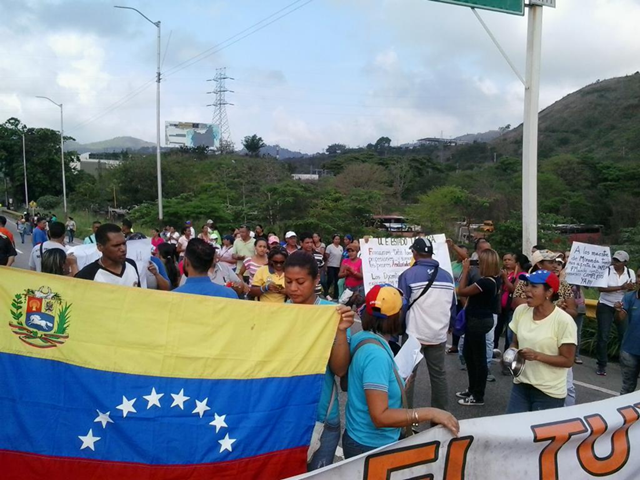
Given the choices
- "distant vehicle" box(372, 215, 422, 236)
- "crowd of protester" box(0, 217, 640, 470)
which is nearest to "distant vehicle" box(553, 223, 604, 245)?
"distant vehicle" box(372, 215, 422, 236)

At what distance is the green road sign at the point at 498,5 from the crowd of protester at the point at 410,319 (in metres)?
4.16

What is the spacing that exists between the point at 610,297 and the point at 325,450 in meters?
6.03

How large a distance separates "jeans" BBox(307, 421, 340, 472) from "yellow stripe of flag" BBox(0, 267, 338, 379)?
0.36 metres

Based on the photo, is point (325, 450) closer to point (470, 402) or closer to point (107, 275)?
point (107, 275)

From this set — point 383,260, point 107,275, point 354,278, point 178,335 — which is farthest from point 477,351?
point 178,335

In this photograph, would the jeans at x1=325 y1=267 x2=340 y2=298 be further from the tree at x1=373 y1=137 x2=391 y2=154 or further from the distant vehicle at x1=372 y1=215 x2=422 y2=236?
the tree at x1=373 y1=137 x2=391 y2=154

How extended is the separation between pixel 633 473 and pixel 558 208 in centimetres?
3387

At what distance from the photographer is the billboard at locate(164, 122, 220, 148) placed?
384 feet

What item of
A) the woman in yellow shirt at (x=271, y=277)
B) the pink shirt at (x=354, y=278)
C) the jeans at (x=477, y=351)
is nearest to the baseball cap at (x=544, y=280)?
the jeans at (x=477, y=351)

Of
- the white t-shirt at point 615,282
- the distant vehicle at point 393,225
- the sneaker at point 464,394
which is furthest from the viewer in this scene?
the distant vehicle at point 393,225

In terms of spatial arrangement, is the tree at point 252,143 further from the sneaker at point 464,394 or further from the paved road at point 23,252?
the sneaker at point 464,394

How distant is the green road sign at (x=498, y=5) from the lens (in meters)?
9.12

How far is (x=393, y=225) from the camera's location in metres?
25.8

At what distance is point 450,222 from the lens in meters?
26.0
